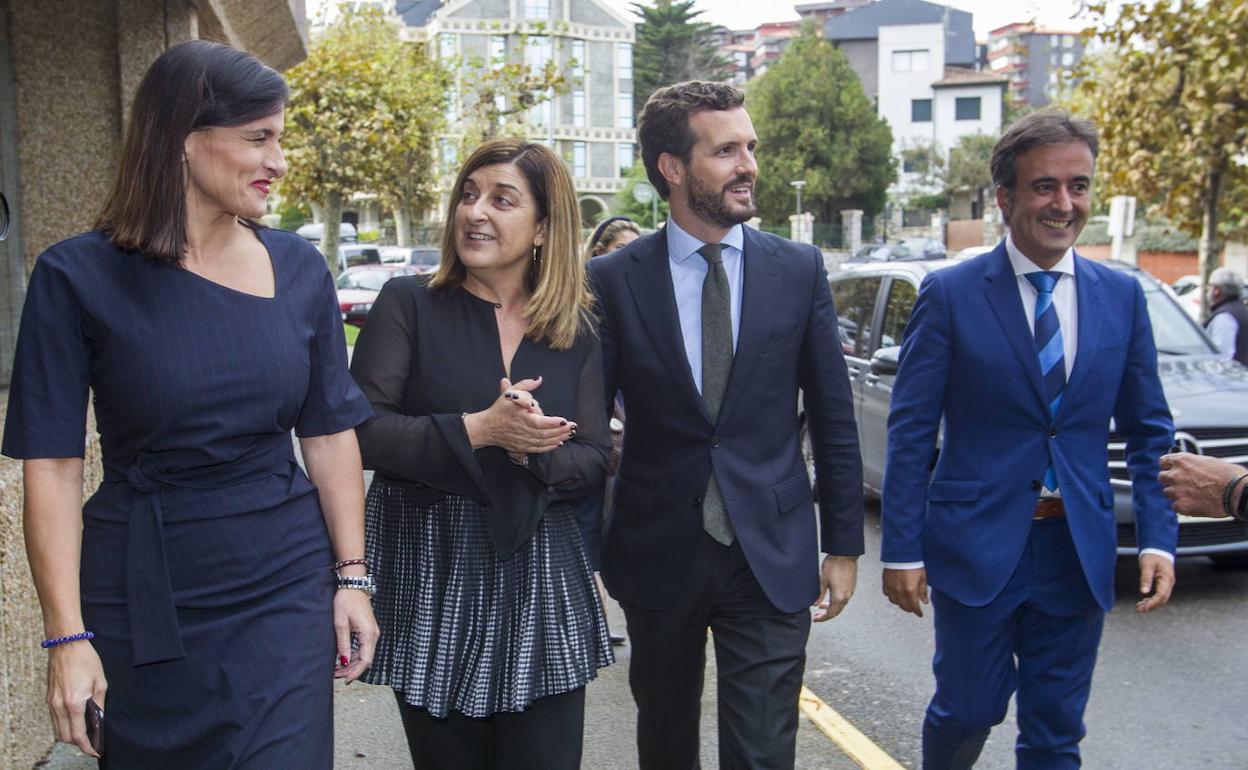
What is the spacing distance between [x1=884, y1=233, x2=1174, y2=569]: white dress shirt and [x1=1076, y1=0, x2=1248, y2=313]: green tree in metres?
9.84

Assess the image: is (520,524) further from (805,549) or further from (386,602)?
(805,549)

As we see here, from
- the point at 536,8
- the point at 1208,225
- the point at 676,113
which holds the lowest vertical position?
the point at 1208,225

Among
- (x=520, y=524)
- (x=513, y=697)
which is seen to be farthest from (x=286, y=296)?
(x=513, y=697)

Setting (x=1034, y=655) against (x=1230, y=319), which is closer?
(x=1034, y=655)

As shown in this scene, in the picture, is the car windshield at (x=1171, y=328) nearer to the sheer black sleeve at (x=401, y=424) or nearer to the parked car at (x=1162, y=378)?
the parked car at (x=1162, y=378)

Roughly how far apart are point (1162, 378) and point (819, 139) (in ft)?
196

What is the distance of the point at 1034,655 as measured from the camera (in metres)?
3.72

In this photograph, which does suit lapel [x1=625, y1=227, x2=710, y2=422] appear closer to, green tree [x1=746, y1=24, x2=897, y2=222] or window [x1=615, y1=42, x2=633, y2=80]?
green tree [x1=746, y1=24, x2=897, y2=222]

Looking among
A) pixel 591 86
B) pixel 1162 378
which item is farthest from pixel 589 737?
pixel 591 86

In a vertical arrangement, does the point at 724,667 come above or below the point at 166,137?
below

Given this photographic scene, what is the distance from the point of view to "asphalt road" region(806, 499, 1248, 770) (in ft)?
16.9

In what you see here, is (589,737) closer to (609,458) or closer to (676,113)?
(609,458)

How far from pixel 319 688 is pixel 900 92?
84.7 meters

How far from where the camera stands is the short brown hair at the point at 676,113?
376cm
